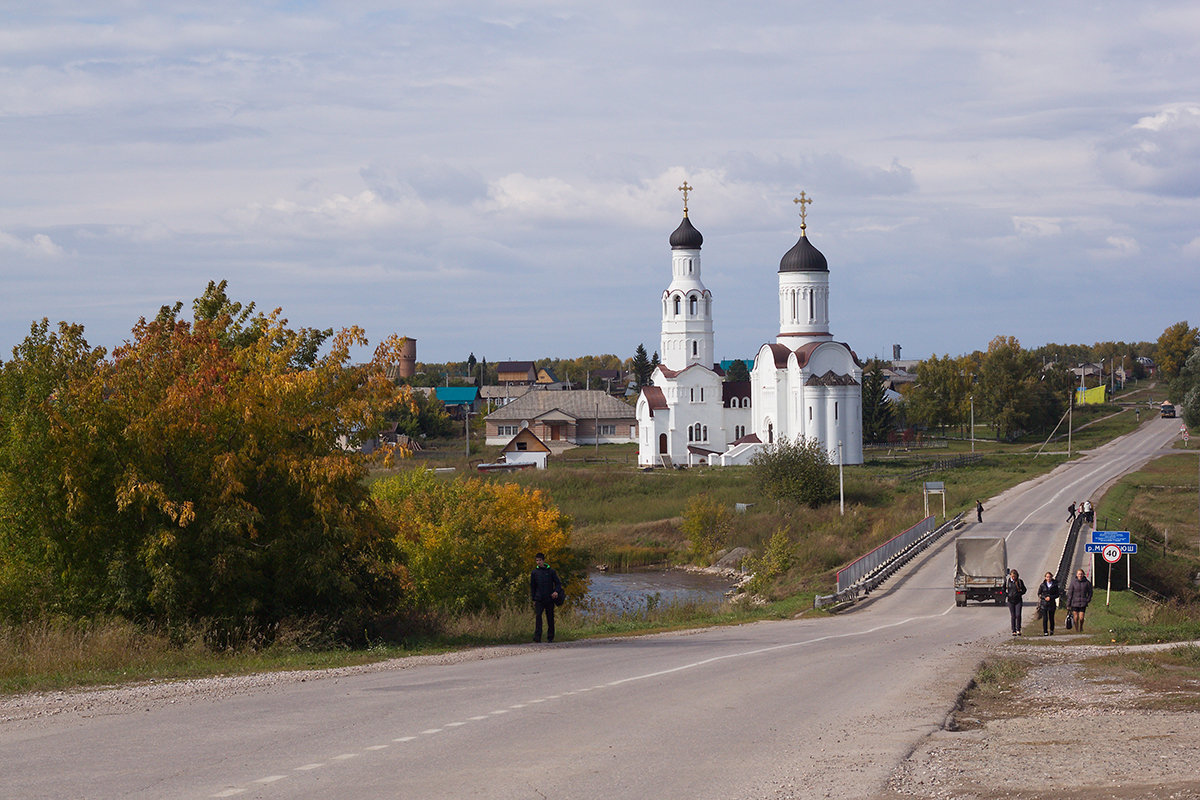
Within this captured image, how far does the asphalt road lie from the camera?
8.84 meters

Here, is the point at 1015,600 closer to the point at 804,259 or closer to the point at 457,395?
the point at 804,259

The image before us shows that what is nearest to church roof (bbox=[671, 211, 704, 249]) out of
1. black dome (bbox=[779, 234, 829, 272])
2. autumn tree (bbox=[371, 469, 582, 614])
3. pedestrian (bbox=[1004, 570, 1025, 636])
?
black dome (bbox=[779, 234, 829, 272])

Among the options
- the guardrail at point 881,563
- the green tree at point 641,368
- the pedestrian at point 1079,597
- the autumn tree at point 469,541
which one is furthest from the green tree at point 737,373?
Result: the pedestrian at point 1079,597

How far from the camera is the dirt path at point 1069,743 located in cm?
872

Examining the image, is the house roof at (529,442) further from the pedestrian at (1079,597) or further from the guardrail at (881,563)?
the pedestrian at (1079,597)

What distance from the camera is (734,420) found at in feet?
284

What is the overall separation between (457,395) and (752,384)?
201 feet

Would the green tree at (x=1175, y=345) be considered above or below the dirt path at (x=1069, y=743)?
above

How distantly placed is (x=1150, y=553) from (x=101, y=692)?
43039 mm

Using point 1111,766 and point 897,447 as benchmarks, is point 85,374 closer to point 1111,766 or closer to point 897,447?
point 1111,766

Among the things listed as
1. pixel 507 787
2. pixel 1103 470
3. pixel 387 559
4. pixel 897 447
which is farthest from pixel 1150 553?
pixel 897 447

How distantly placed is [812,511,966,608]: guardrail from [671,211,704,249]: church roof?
3905 cm

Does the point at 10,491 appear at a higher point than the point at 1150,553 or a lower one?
higher

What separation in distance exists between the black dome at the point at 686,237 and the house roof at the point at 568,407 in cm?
2184
